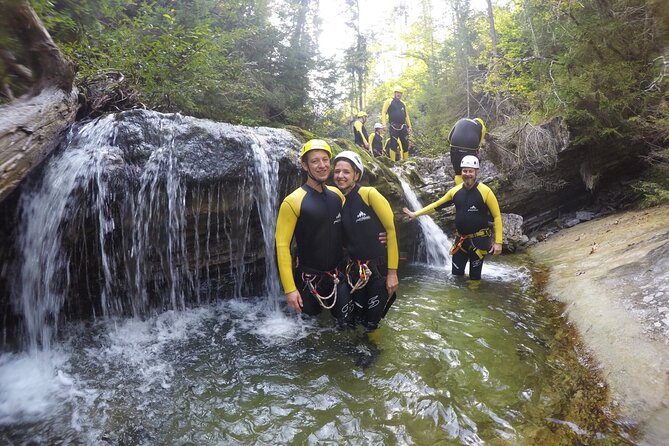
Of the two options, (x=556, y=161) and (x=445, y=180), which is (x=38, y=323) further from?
(x=556, y=161)

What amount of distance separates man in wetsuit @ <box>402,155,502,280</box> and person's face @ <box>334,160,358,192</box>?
2484mm

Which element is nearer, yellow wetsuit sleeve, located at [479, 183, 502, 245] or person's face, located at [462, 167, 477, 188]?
yellow wetsuit sleeve, located at [479, 183, 502, 245]

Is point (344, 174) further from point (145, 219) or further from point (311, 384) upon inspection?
point (145, 219)

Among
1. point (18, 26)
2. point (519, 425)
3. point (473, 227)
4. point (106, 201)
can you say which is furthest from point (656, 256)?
point (18, 26)

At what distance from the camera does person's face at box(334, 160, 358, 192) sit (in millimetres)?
4223

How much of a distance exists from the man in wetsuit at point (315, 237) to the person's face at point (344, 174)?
0.40 ft

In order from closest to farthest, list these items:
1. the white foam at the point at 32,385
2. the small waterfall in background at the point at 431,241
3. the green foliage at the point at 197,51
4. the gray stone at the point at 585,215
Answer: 1. the white foam at the point at 32,385
2. the green foliage at the point at 197,51
3. the small waterfall in background at the point at 431,241
4. the gray stone at the point at 585,215

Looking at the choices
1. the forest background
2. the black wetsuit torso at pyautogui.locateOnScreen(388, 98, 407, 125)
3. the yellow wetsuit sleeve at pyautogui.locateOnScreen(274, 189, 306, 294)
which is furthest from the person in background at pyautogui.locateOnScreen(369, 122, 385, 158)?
the yellow wetsuit sleeve at pyautogui.locateOnScreen(274, 189, 306, 294)

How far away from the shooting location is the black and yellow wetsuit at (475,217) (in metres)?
6.48

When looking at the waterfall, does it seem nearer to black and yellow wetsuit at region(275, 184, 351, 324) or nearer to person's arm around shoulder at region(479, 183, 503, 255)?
black and yellow wetsuit at region(275, 184, 351, 324)

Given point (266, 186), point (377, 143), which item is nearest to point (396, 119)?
point (377, 143)

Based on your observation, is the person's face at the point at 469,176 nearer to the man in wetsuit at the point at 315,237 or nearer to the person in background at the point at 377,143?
the man in wetsuit at the point at 315,237

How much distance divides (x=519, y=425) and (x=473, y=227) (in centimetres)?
410

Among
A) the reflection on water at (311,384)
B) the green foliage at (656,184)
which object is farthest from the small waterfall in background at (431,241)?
the green foliage at (656,184)
